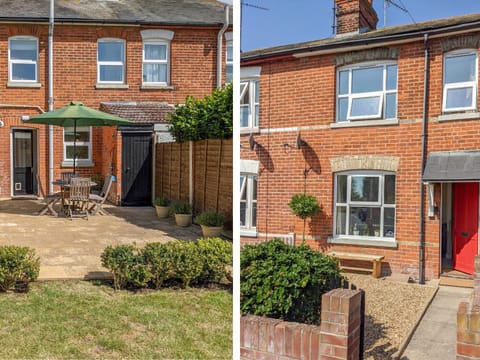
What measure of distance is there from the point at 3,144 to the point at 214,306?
6791 millimetres

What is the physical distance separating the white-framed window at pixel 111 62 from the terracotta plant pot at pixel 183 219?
1.44m

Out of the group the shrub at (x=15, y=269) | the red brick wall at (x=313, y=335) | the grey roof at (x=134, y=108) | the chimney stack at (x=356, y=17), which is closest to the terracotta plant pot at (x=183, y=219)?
the grey roof at (x=134, y=108)

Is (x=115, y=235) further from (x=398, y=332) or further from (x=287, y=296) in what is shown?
(x=398, y=332)

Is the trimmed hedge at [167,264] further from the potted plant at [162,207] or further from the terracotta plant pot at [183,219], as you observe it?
the potted plant at [162,207]

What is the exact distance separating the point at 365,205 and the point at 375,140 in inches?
6.0

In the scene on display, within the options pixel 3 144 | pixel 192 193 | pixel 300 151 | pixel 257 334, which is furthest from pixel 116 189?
pixel 300 151

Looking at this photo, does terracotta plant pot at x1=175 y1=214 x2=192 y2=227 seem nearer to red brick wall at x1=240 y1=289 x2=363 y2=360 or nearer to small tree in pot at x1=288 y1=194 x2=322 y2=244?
red brick wall at x1=240 y1=289 x2=363 y2=360

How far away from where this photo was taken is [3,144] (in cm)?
796

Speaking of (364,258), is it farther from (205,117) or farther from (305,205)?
(205,117)

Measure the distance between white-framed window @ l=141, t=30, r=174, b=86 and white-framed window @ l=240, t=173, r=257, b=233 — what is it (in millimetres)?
2518

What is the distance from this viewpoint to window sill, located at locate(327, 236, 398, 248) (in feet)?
3.32

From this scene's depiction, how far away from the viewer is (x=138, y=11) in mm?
4469

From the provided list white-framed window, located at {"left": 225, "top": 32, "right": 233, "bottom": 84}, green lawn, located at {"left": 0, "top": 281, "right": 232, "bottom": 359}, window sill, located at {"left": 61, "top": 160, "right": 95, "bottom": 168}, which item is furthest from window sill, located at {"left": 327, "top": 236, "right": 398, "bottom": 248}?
window sill, located at {"left": 61, "top": 160, "right": 95, "bottom": 168}

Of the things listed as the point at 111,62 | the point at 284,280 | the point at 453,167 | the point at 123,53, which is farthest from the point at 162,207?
the point at 453,167
